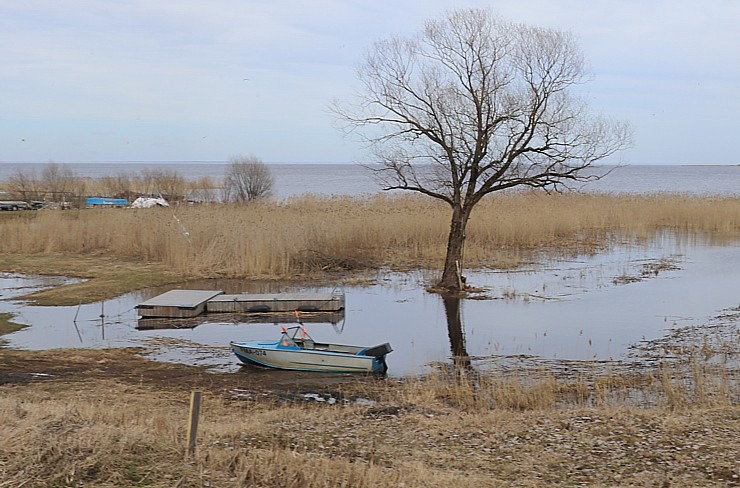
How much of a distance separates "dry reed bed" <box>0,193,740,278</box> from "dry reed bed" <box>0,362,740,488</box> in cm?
1249

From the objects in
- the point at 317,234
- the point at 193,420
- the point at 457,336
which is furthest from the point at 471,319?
the point at 193,420

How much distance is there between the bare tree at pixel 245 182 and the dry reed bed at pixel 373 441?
28.0 m

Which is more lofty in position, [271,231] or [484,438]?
[271,231]

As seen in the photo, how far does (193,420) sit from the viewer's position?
6.37 metres

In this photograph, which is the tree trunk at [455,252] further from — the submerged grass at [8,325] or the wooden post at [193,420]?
the wooden post at [193,420]

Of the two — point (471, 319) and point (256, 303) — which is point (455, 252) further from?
point (256, 303)

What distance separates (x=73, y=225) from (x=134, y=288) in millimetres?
8308

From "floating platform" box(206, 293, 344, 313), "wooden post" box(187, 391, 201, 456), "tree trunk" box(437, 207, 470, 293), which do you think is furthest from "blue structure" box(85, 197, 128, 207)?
"wooden post" box(187, 391, 201, 456)

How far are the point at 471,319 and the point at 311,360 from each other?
527cm

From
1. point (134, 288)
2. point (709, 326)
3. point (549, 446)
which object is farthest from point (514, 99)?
point (549, 446)

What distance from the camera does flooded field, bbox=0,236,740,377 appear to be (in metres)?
13.9

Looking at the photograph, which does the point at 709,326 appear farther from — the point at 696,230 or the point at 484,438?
the point at 696,230

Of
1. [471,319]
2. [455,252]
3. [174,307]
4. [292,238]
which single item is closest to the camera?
[471,319]

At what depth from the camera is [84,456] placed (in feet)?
20.4
